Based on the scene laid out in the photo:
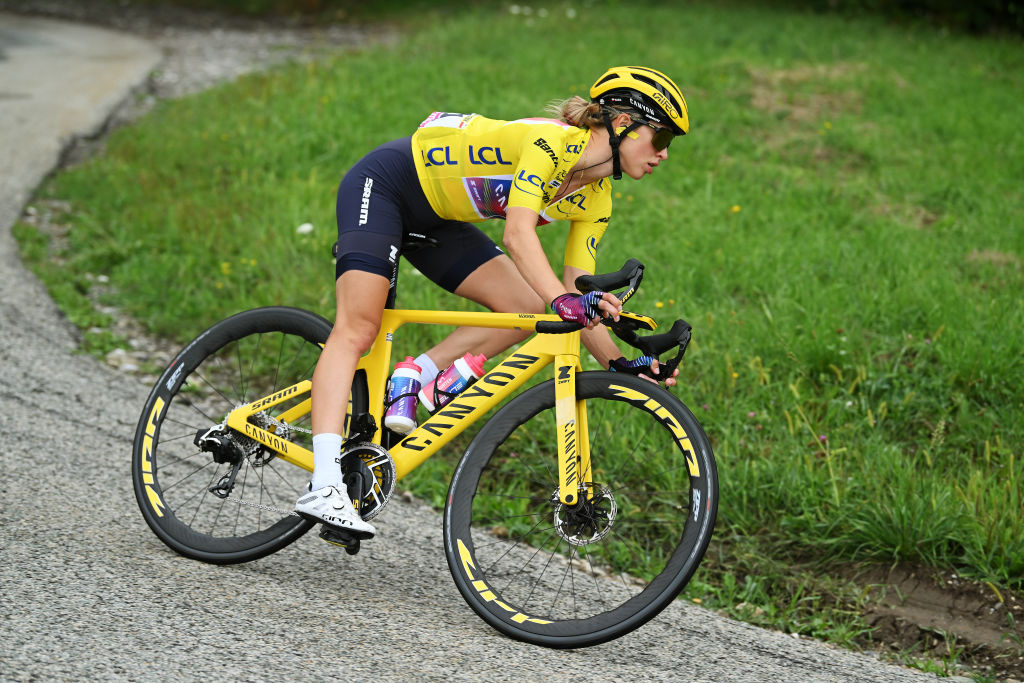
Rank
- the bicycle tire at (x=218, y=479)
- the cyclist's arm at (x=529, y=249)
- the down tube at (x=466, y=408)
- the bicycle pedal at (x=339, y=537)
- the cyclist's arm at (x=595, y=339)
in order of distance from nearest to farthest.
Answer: the cyclist's arm at (x=529, y=249) → the bicycle pedal at (x=339, y=537) → the down tube at (x=466, y=408) → the cyclist's arm at (x=595, y=339) → the bicycle tire at (x=218, y=479)

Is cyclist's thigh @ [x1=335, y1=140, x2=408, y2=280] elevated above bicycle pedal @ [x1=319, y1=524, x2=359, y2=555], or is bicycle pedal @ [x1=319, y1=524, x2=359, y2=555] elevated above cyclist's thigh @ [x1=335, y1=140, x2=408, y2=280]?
cyclist's thigh @ [x1=335, y1=140, x2=408, y2=280]

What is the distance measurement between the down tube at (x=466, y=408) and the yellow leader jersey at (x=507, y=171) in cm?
45

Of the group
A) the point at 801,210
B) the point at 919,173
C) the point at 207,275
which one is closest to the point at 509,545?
the point at 207,275

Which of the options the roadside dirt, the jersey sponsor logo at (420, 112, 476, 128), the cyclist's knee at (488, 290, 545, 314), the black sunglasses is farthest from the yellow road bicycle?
the roadside dirt

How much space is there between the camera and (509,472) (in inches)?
185

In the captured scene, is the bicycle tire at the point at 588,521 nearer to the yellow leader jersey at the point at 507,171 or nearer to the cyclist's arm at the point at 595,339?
the cyclist's arm at the point at 595,339

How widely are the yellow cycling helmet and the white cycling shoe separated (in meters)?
1.64

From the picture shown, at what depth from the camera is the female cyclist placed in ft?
10.6

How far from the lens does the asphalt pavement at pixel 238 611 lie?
295cm

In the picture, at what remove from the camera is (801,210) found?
7176mm

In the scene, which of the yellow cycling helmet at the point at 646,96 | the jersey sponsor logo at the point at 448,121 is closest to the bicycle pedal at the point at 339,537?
the jersey sponsor logo at the point at 448,121

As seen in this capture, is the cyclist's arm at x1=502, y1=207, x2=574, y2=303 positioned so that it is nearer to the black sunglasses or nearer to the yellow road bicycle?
the yellow road bicycle

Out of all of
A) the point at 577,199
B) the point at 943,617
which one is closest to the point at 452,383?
the point at 577,199

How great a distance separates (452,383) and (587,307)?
78cm
